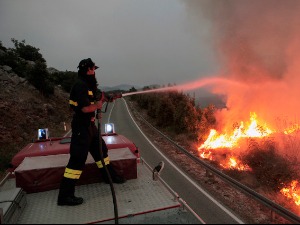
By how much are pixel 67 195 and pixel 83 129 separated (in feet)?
3.47

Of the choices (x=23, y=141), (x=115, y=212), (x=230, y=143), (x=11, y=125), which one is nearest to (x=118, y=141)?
(x=115, y=212)

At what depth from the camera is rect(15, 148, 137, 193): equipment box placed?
4184mm

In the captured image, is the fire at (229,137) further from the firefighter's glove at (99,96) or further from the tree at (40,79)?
the tree at (40,79)

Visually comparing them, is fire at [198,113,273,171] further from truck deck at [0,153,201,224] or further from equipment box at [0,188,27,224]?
equipment box at [0,188,27,224]

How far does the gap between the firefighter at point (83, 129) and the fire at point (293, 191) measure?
19.7ft

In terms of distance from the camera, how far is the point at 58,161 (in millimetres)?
4695

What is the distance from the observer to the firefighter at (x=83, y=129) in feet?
13.5

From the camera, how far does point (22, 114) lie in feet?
60.5

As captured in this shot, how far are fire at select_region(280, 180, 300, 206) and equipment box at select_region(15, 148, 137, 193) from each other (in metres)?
5.75

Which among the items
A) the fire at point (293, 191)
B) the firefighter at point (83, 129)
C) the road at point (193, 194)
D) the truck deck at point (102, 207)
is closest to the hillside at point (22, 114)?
the road at point (193, 194)

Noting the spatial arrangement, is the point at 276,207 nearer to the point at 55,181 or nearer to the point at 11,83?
the point at 55,181

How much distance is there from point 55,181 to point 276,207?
3.86 metres

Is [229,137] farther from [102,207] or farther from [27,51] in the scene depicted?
[27,51]

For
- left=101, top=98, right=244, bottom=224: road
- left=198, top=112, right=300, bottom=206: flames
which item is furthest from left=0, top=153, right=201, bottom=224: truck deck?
left=198, top=112, right=300, bottom=206: flames
